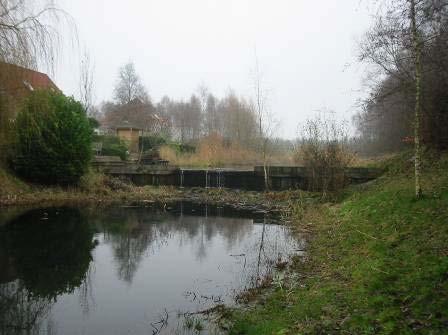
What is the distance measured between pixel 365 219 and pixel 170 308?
562 centimetres

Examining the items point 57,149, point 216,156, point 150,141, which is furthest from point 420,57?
point 150,141

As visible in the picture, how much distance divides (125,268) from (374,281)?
5.05 metres

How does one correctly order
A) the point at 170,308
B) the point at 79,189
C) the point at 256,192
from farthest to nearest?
the point at 256,192 → the point at 79,189 → the point at 170,308

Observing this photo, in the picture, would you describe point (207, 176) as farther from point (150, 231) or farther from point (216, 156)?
point (150, 231)

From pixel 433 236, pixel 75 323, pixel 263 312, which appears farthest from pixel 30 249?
pixel 433 236

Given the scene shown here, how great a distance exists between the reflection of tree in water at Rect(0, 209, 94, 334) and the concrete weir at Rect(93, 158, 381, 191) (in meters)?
9.67

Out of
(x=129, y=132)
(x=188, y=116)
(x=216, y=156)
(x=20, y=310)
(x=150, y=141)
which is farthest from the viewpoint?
(x=188, y=116)

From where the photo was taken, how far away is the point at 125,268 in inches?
315

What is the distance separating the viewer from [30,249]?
896 centimetres

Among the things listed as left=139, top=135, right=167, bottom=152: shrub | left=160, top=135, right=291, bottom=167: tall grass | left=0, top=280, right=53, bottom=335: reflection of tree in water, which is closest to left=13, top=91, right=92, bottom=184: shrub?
left=0, top=280, right=53, bottom=335: reflection of tree in water

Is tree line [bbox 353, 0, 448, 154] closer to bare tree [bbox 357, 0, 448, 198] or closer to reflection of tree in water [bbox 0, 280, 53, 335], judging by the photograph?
bare tree [bbox 357, 0, 448, 198]

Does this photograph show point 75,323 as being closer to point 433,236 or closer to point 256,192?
point 433,236

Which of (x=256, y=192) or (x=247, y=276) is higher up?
(x=256, y=192)

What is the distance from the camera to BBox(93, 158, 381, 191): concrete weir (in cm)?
2112
